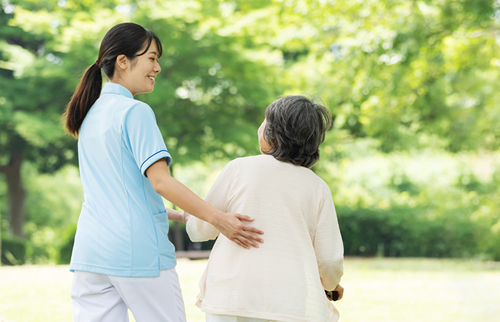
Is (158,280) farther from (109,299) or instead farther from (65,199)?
(65,199)

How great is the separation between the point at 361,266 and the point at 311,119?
1049cm

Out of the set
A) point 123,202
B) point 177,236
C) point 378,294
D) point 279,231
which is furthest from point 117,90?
point 177,236

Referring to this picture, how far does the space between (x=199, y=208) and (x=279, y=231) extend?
324 millimetres

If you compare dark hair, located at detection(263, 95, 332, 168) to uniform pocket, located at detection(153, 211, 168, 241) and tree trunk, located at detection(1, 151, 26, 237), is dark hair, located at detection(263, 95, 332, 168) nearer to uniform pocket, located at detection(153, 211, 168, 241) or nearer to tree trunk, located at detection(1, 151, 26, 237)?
uniform pocket, located at detection(153, 211, 168, 241)

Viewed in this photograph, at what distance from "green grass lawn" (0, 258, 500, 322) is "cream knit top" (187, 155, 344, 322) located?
3.75 m

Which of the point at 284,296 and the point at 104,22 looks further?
the point at 104,22

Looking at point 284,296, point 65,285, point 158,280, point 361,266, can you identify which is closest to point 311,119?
point 284,296

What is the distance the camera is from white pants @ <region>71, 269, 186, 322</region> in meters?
1.93

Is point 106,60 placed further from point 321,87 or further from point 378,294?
point 321,87

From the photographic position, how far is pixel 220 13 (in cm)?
1294

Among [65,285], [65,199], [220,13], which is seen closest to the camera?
[65,285]

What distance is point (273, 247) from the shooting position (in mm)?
1994

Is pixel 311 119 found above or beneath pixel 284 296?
above

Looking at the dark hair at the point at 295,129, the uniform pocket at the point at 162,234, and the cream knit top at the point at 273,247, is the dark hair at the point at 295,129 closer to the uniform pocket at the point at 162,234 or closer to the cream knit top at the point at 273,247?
the cream knit top at the point at 273,247
